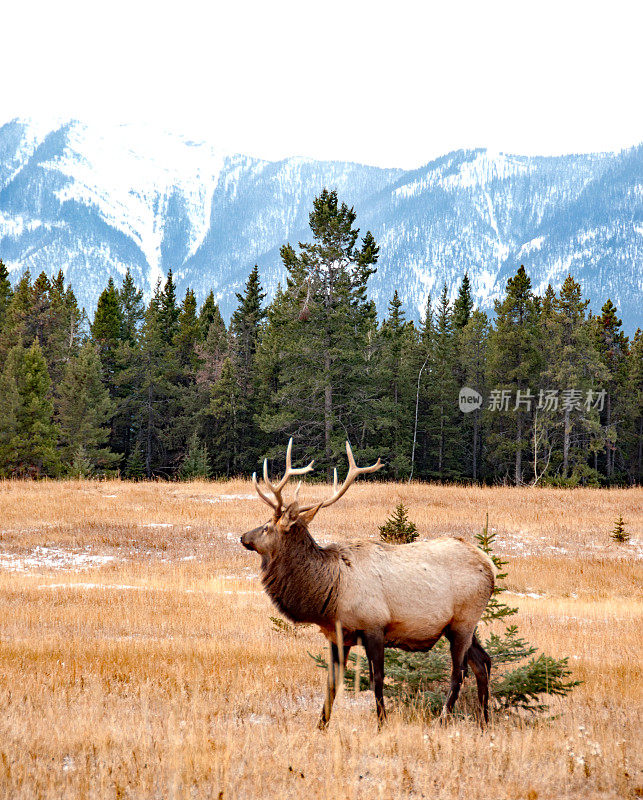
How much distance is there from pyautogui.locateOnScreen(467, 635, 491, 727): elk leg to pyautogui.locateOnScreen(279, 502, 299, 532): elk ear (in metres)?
2.02

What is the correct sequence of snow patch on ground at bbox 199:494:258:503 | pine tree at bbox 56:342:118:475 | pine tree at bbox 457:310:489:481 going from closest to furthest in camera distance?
snow patch on ground at bbox 199:494:258:503 < pine tree at bbox 56:342:118:475 < pine tree at bbox 457:310:489:481

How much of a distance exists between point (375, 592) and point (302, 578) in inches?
24.7

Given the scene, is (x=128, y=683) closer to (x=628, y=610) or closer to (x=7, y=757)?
(x=7, y=757)

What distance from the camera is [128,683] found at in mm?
7637

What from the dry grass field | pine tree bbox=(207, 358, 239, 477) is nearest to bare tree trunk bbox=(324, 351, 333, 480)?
pine tree bbox=(207, 358, 239, 477)

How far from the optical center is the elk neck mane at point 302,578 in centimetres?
597

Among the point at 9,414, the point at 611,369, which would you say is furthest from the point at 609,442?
the point at 9,414

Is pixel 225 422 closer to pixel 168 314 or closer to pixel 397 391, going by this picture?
pixel 397 391

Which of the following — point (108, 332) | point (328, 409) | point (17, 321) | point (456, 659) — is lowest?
point (456, 659)

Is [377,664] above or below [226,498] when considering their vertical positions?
above

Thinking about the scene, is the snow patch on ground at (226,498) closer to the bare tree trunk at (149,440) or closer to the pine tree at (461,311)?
the bare tree trunk at (149,440)

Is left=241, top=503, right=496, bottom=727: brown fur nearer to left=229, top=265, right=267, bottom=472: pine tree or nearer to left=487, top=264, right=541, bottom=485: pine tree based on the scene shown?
left=229, top=265, right=267, bottom=472: pine tree

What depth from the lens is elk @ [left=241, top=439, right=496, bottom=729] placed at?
588 centimetres

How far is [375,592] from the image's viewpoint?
5.94 metres
